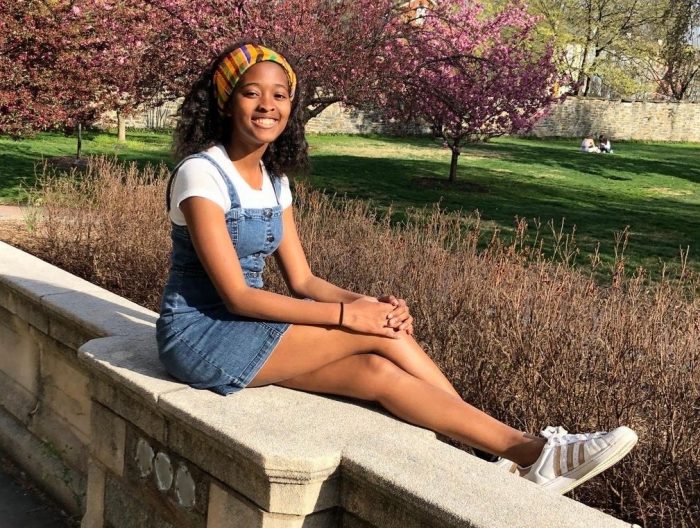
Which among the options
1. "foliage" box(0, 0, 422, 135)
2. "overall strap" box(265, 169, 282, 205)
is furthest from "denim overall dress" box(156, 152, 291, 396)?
"foliage" box(0, 0, 422, 135)

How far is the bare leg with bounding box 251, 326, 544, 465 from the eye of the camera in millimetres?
2422

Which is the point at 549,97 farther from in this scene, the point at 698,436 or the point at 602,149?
the point at 698,436

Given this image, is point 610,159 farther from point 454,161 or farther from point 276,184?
point 276,184

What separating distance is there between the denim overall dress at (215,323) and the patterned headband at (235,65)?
0.23m

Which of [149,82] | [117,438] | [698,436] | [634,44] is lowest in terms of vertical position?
[117,438]

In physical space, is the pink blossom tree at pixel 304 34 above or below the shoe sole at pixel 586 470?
above

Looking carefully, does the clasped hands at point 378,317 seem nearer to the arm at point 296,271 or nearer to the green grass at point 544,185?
the arm at point 296,271

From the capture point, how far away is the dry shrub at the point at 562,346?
9.15 feet

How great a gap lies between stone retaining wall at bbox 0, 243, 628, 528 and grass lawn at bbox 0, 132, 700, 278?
6.37 metres

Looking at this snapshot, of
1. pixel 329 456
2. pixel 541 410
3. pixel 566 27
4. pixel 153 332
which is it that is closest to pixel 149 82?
pixel 153 332

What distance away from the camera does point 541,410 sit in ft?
10.3

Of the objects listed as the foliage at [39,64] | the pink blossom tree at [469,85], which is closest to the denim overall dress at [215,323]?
the foliage at [39,64]

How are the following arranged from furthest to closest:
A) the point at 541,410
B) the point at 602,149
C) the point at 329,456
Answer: the point at 602,149
the point at 541,410
the point at 329,456

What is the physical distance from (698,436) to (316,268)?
8.80 ft
